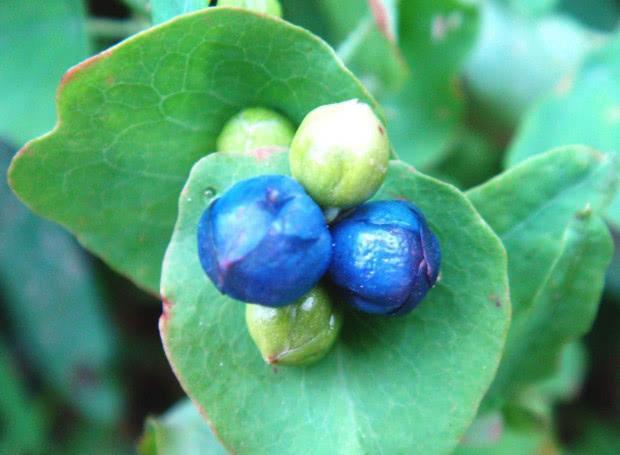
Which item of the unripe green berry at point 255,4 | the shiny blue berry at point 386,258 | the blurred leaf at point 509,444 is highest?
the unripe green berry at point 255,4

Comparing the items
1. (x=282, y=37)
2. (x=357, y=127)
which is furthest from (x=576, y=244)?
(x=282, y=37)

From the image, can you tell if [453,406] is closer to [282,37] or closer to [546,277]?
[546,277]

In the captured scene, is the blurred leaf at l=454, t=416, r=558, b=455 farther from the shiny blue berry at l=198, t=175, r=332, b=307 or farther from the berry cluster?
the shiny blue berry at l=198, t=175, r=332, b=307

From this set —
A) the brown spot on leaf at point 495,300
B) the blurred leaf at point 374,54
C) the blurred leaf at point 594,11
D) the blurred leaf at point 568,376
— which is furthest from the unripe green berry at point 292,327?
the blurred leaf at point 594,11

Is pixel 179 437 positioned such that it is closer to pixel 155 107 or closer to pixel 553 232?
pixel 155 107

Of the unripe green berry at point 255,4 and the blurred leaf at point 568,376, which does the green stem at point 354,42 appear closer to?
the unripe green berry at point 255,4

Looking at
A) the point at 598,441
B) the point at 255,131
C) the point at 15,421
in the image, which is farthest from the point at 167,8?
the point at 598,441
